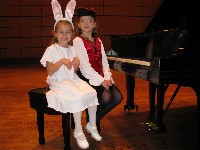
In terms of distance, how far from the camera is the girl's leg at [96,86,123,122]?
7.71ft

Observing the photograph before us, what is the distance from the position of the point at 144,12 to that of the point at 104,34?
153 centimetres

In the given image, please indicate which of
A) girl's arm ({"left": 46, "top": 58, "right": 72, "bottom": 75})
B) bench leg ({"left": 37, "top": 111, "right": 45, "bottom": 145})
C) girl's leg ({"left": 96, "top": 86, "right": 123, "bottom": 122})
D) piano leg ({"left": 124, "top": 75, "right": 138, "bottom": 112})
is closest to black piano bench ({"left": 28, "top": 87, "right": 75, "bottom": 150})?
bench leg ({"left": 37, "top": 111, "right": 45, "bottom": 145})

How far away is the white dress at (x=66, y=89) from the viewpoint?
2.00 m

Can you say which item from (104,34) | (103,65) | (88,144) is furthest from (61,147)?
(104,34)

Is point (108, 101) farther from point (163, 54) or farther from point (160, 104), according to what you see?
point (163, 54)

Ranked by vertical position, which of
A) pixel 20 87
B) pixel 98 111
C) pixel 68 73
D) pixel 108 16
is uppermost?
pixel 108 16

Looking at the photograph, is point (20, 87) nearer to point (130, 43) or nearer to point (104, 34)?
point (130, 43)

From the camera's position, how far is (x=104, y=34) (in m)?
9.41

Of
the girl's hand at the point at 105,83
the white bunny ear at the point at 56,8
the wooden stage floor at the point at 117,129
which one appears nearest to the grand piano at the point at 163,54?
the wooden stage floor at the point at 117,129

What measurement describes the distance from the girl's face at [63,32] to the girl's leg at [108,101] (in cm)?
54

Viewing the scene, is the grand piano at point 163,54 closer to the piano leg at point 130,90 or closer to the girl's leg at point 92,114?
the piano leg at point 130,90

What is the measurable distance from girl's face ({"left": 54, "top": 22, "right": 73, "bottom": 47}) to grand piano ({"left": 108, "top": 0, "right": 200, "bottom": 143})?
631mm

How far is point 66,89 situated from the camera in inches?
81.2

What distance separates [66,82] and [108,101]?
1.42 ft
